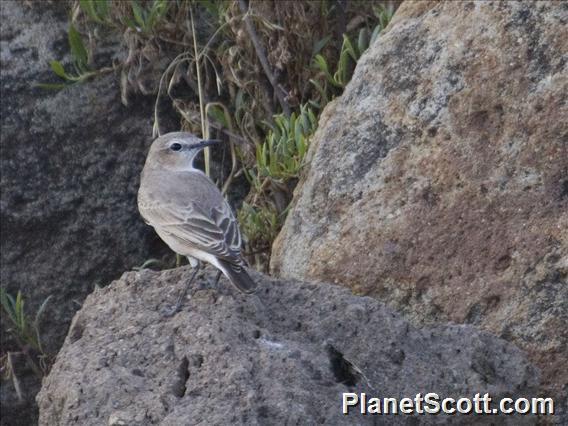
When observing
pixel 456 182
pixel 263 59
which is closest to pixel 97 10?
pixel 263 59

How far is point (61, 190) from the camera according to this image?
931cm

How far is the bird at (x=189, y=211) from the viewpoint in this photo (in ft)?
22.5

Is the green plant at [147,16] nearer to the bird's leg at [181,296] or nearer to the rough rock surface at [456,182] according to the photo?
the rough rock surface at [456,182]

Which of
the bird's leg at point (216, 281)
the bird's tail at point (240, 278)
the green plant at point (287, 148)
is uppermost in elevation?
the bird's tail at point (240, 278)

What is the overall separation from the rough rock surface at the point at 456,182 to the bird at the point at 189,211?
63 cm

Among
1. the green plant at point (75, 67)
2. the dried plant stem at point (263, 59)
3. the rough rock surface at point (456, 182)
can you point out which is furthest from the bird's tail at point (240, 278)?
the green plant at point (75, 67)

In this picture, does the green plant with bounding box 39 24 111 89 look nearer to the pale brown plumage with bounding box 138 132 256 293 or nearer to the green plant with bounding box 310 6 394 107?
the pale brown plumage with bounding box 138 132 256 293

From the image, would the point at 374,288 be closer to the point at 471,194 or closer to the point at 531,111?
the point at 471,194

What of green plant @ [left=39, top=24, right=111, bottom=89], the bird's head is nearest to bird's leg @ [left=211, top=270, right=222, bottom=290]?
the bird's head

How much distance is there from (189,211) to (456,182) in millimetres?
1529

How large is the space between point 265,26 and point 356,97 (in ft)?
5.50

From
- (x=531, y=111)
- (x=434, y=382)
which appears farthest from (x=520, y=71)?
(x=434, y=382)

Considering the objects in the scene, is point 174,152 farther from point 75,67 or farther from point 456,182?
point 456,182

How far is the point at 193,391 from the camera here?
5.77 metres
